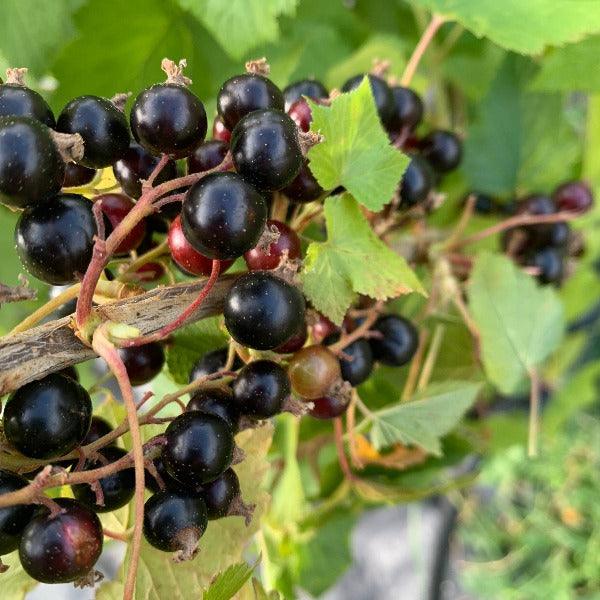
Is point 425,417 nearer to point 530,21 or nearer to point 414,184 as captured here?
point 414,184

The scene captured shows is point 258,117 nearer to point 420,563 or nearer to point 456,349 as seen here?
point 456,349

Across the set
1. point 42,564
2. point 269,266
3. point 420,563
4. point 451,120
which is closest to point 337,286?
point 269,266

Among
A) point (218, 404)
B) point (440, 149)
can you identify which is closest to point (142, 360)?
point (218, 404)

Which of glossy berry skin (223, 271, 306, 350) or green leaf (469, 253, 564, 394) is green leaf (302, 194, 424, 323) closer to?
glossy berry skin (223, 271, 306, 350)

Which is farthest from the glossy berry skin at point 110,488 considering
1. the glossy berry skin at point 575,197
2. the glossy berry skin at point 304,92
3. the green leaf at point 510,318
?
the glossy berry skin at point 575,197

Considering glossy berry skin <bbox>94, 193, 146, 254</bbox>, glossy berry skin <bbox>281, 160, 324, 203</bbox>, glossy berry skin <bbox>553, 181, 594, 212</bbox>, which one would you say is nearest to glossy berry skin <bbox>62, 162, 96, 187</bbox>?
glossy berry skin <bbox>94, 193, 146, 254</bbox>

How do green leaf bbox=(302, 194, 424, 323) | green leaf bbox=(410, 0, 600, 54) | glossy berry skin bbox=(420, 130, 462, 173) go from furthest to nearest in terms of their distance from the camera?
glossy berry skin bbox=(420, 130, 462, 173) < green leaf bbox=(410, 0, 600, 54) < green leaf bbox=(302, 194, 424, 323)

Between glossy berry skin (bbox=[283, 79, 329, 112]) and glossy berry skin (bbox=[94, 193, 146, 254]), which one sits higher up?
glossy berry skin (bbox=[283, 79, 329, 112])
